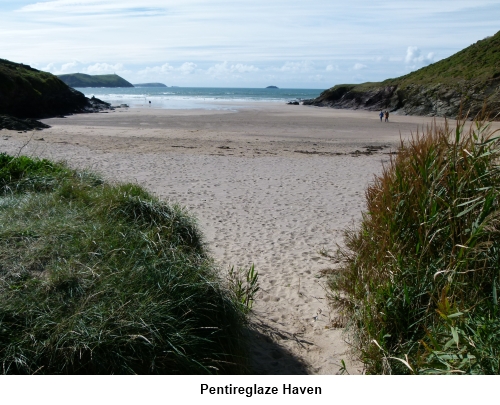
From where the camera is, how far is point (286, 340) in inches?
185

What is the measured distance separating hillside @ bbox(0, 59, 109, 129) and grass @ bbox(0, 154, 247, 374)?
28.2 meters

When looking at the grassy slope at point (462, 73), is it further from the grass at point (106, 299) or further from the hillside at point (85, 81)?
the hillside at point (85, 81)

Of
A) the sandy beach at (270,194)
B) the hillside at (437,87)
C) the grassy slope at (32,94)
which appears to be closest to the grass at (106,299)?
the sandy beach at (270,194)

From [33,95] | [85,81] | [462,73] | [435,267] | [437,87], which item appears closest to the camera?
[435,267]

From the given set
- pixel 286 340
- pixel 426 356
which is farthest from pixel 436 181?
pixel 286 340

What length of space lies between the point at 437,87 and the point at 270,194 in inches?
1574

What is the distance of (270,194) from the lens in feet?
35.7

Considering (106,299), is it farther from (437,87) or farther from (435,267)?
(437,87)

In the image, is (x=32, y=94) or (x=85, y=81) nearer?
(x=32, y=94)

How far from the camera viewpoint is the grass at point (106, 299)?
10.1 ft

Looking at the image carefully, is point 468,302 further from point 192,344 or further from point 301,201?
point 301,201

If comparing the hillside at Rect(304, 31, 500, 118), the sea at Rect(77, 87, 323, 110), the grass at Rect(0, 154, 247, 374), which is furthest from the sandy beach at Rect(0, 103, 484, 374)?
the sea at Rect(77, 87, 323, 110)

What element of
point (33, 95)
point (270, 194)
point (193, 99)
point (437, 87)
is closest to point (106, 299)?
point (270, 194)

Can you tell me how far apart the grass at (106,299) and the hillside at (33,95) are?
92.7ft
